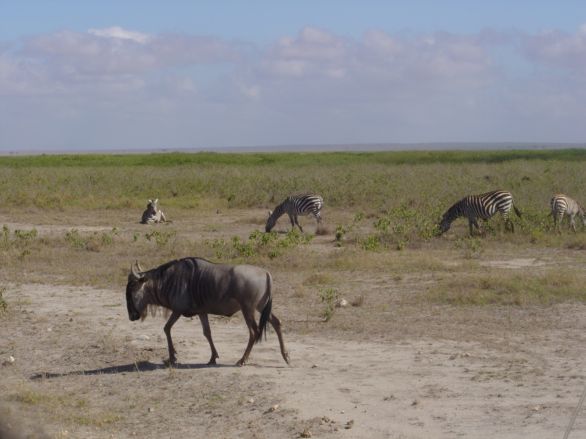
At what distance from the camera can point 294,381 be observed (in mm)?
7848

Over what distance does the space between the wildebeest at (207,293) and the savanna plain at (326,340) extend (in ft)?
1.35

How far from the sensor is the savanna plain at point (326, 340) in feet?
22.7

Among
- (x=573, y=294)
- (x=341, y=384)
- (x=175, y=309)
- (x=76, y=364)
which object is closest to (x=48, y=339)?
(x=76, y=364)

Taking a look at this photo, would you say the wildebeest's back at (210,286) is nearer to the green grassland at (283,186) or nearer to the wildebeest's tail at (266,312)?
the wildebeest's tail at (266,312)

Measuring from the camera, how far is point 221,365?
858 cm

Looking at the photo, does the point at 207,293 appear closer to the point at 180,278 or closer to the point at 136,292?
the point at 180,278

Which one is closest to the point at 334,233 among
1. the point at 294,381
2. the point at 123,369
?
Answer: the point at 123,369

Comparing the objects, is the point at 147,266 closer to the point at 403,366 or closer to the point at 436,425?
the point at 403,366

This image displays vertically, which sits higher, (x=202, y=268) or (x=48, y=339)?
(x=202, y=268)

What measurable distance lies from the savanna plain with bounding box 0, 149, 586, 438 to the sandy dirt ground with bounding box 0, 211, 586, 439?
0.07 feet

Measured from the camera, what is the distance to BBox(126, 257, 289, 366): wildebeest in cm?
826

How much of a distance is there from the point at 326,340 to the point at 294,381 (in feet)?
5.77

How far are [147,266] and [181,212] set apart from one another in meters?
11.2

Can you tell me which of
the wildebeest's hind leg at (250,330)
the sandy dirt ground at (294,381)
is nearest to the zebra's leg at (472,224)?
the sandy dirt ground at (294,381)
